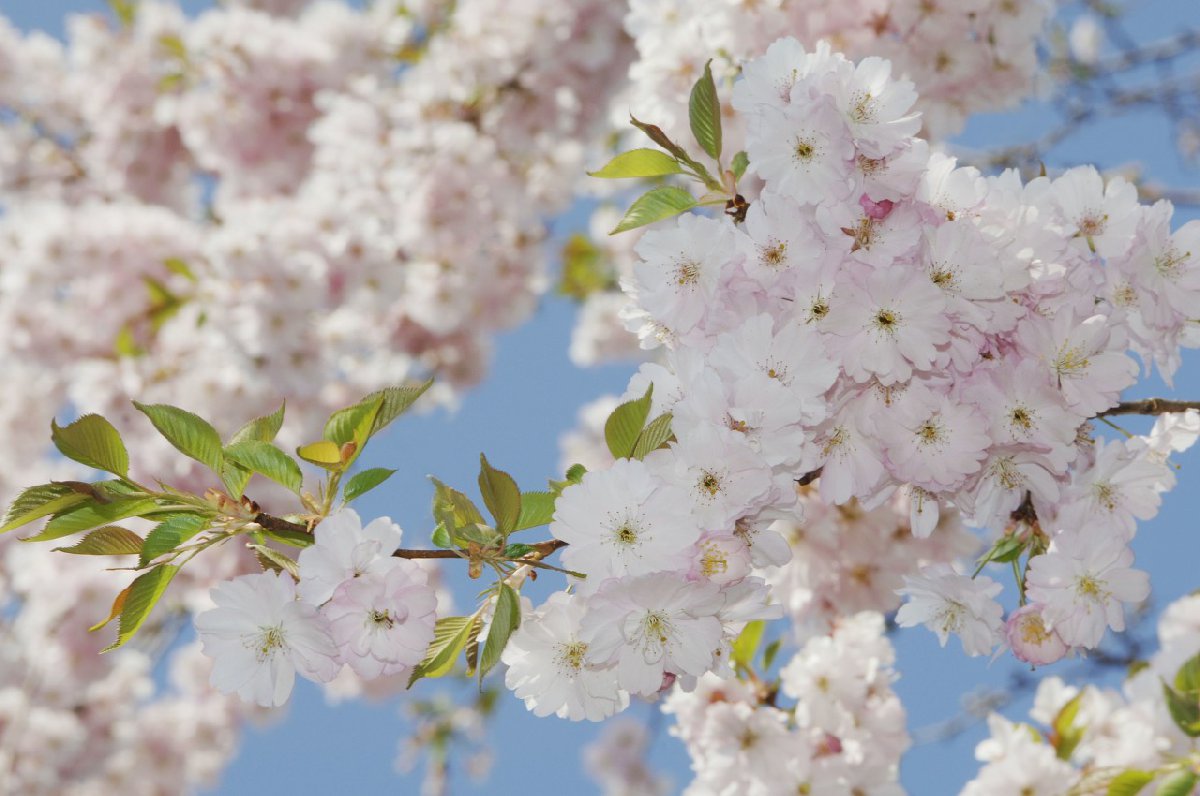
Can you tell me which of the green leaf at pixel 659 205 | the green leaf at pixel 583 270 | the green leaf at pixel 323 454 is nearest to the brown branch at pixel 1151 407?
the green leaf at pixel 659 205

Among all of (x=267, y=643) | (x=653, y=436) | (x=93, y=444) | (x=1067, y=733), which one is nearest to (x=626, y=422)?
(x=653, y=436)

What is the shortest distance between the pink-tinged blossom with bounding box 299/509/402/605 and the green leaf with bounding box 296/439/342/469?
55mm

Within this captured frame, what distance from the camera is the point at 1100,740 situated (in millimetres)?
1916

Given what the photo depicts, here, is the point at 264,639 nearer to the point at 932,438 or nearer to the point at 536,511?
the point at 536,511

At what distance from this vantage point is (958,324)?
108 cm

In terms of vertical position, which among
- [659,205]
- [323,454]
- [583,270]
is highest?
[583,270]

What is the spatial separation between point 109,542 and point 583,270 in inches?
180

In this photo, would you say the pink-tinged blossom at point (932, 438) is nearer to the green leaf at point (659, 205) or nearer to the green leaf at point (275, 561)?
the green leaf at point (659, 205)

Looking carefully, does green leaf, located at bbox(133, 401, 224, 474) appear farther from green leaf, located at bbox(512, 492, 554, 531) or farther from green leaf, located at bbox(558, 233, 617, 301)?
green leaf, located at bbox(558, 233, 617, 301)

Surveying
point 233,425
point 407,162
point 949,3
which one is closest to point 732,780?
point 949,3

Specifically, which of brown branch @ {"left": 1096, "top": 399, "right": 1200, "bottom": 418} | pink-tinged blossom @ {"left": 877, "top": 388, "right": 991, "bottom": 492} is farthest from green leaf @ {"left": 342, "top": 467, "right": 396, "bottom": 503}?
brown branch @ {"left": 1096, "top": 399, "right": 1200, "bottom": 418}

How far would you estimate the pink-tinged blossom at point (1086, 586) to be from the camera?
1.11 meters

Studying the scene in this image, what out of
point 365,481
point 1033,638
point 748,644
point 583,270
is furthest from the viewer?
point 583,270

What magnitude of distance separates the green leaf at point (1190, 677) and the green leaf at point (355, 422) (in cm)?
110
